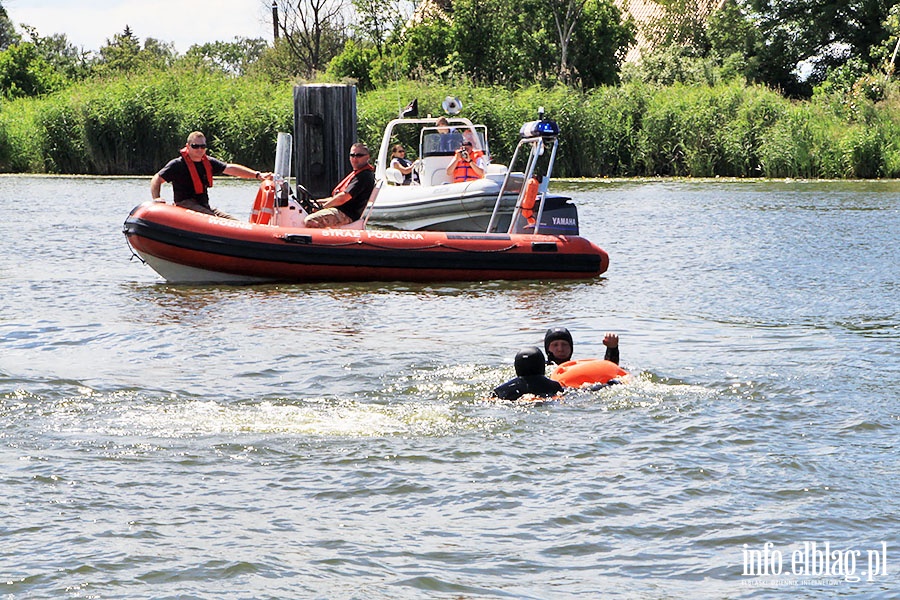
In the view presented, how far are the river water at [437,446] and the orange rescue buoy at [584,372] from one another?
10 cm

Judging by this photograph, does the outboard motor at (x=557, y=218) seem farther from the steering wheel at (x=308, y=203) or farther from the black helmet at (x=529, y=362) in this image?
the black helmet at (x=529, y=362)

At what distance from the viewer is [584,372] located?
7984mm

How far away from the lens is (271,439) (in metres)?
7.19

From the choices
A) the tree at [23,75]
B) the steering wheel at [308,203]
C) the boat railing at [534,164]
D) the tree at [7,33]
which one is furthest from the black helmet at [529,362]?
the tree at [7,33]

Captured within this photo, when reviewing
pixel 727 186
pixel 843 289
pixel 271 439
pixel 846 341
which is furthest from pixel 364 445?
pixel 727 186

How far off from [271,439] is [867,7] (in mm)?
36232

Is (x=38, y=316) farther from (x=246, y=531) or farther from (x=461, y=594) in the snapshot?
(x=461, y=594)

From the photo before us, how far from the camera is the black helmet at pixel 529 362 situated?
25.4 ft

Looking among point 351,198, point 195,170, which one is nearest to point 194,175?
point 195,170

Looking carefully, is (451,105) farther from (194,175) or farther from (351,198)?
(194,175)

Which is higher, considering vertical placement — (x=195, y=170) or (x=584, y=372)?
(x=195, y=170)

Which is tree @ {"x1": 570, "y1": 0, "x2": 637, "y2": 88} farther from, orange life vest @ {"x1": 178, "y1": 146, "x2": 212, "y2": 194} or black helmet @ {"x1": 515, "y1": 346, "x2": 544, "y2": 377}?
black helmet @ {"x1": 515, "y1": 346, "x2": 544, "y2": 377}

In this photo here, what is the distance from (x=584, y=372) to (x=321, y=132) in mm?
10665

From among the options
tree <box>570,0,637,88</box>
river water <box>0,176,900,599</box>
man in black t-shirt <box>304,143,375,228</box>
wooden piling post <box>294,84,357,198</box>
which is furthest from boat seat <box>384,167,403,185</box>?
tree <box>570,0,637,88</box>
